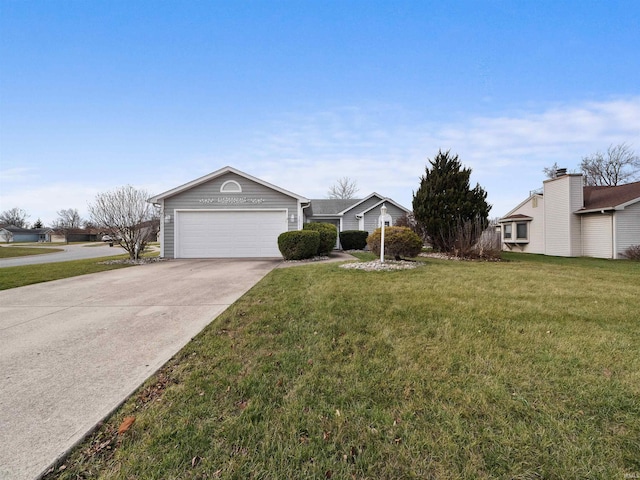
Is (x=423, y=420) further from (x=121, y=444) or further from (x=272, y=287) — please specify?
(x=272, y=287)

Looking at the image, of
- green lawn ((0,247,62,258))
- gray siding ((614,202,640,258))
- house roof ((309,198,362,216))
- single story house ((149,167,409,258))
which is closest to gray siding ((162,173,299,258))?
single story house ((149,167,409,258))

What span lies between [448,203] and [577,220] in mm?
9783

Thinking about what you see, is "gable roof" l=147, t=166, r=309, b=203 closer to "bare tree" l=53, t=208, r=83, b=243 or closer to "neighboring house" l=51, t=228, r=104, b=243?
"neighboring house" l=51, t=228, r=104, b=243

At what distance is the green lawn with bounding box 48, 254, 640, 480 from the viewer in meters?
1.59

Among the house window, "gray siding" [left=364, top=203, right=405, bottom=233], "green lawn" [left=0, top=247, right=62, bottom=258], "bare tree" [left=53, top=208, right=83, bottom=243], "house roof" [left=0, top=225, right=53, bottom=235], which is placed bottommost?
"green lawn" [left=0, top=247, right=62, bottom=258]

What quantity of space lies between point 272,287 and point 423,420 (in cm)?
451

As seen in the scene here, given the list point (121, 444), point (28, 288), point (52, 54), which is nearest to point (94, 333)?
point (121, 444)

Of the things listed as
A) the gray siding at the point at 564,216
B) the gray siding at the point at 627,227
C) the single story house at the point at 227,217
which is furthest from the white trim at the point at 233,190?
the gray siding at the point at 627,227

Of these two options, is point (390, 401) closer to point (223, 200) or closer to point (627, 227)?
point (223, 200)

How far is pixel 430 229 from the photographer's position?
1371 cm

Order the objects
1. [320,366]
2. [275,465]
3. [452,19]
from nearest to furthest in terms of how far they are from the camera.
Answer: [275,465], [320,366], [452,19]

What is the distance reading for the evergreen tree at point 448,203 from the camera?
42.5ft

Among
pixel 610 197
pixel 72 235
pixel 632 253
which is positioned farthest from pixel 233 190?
pixel 72 235

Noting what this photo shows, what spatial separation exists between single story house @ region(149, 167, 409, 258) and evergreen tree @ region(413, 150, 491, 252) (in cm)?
629
